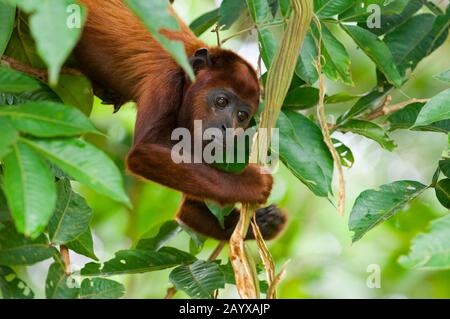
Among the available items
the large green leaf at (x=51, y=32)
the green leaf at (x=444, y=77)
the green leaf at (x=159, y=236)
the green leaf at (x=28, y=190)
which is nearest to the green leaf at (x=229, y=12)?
the green leaf at (x=159, y=236)

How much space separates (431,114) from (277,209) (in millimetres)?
2091

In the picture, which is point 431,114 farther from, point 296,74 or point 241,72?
point 241,72

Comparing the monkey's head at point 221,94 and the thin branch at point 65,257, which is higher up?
the monkey's head at point 221,94

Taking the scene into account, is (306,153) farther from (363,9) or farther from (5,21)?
(5,21)

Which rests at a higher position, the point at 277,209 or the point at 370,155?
the point at 370,155

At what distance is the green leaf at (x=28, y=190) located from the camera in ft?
6.56

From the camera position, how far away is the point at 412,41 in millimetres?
4371

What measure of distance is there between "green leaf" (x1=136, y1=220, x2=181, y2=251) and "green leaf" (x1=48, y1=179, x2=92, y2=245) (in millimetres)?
768

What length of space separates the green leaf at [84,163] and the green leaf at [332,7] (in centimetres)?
197

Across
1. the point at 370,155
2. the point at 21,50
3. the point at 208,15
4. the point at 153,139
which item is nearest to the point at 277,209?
the point at 153,139

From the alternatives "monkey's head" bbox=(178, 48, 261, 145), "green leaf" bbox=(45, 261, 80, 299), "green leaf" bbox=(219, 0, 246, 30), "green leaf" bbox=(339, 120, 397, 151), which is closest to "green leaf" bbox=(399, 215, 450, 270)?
"green leaf" bbox=(45, 261, 80, 299)

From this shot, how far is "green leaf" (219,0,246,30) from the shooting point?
4301 mm

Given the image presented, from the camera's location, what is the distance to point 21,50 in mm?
3904

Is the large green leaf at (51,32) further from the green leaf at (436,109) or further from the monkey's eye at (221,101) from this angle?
the monkey's eye at (221,101)
